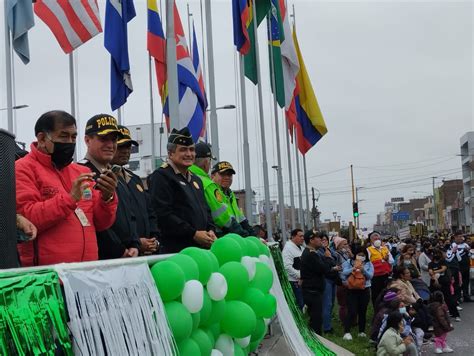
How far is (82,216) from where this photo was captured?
12.5ft

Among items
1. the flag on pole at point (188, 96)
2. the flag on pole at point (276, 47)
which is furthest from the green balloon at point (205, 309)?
the flag on pole at point (276, 47)

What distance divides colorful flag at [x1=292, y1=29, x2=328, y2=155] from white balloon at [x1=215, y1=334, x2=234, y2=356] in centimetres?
1402

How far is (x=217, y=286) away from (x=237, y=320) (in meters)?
0.36

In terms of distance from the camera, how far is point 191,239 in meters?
5.32

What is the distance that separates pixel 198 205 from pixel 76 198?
2130 mm

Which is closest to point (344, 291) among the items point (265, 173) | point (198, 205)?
point (265, 173)

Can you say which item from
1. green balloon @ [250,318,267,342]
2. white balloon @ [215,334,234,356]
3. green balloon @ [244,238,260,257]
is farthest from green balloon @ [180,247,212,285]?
green balloon @ [244,238,260,257]

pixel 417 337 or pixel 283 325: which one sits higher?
pixel 283 325

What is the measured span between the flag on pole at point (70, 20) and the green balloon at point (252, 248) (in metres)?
5.16

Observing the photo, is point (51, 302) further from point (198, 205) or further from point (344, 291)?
point (344, 291)

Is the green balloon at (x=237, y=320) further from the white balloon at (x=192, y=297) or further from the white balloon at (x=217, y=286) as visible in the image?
the white balloon at (x=192, y=297)

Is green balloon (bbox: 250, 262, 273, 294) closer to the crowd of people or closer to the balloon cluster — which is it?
the balloon cluster

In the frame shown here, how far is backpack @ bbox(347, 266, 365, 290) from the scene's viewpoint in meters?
12.2

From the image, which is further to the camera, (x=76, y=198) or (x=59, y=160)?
(x=59, y=160)
